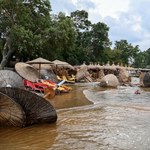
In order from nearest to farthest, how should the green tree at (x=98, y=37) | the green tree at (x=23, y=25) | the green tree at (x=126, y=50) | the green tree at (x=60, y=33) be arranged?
the green tree at (x=23, y=25) < the green tree at (x=60, y=33) < the green tree at (x=98, y=37) < the green tree at (x=126, y=50)

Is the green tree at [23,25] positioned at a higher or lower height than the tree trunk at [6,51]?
higher

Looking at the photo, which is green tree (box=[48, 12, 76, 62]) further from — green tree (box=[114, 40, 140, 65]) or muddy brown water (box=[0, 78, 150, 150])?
green tree (box=[114, 40, 140, 65])

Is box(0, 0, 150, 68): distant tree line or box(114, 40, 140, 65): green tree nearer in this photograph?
box(0, 0, 150, 68): distant tree line

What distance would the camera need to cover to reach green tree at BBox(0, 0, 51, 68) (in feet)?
92.5

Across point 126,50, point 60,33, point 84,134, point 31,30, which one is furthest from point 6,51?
point 126,50

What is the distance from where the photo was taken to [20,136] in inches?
302

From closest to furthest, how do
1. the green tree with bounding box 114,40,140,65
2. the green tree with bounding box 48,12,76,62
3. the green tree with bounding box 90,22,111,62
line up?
the green tree with bounding box 48,12,76,62
the green tree with bounding box 90,22,111,62
the green tree with bounding box 114,40,140,65

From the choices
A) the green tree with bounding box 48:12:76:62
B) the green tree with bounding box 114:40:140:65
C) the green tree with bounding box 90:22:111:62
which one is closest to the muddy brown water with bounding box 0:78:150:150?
the green tree with bounding box 48:12:76:62

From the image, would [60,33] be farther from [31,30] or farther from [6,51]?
[6,51]

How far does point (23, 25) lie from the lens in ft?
96.8

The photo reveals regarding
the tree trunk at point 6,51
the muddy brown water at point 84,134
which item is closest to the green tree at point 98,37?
the tree trunk at point 6,51

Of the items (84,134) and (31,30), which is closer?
(84,134)

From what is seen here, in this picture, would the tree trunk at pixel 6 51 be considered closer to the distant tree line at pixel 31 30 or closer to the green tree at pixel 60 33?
the distant tree line at pixel 31 30

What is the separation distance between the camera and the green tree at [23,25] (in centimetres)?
2819
